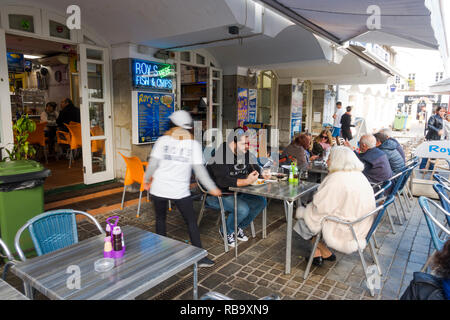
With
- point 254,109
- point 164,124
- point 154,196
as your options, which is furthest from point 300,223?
point 254,109

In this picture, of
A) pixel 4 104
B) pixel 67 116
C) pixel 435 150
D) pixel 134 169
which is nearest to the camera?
pixel 4 104

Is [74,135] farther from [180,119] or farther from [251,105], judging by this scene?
[180,119]

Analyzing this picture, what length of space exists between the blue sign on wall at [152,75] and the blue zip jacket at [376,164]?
406cm

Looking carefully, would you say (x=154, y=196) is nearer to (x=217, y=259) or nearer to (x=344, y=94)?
(x=217, y=259)

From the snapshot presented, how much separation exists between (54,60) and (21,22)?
18.1ft

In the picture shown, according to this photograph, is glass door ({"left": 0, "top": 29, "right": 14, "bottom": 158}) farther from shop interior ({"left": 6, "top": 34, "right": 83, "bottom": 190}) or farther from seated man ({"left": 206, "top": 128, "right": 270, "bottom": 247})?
seated man ({"left": 206, "top": 128, "right": 270, "bottom": 247})

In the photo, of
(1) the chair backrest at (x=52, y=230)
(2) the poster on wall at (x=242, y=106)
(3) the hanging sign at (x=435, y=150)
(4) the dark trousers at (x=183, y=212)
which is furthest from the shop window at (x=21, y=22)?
(3) the hanging sign at (x=435, y=150)

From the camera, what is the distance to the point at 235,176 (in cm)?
365

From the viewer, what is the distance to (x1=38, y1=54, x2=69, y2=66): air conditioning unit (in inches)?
353

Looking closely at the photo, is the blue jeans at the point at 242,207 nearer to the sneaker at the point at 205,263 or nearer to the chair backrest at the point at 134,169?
the sneaker at the point at 205,263

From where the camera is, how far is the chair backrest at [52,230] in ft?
6.87

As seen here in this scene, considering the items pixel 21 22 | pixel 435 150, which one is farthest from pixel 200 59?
pixel 435 150

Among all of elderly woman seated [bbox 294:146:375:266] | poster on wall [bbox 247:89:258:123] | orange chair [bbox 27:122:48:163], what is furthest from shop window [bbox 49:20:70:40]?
poster on wall [bbox 247:89:258:123]
